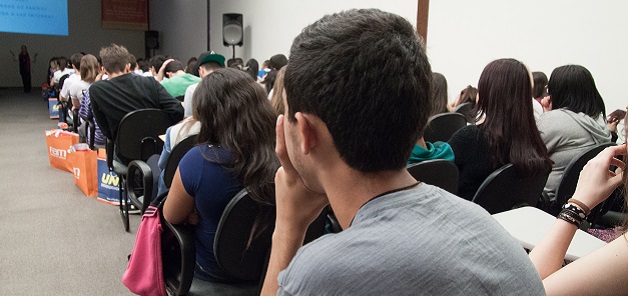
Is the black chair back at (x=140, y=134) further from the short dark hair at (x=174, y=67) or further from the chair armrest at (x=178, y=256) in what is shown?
the short dark hair at (x=174, y=67)

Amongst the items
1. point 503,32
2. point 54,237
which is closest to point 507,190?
point 54,237

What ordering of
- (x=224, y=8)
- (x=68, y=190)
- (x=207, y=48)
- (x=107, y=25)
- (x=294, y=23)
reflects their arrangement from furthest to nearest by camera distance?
(x=107, y=25) < (x=207, y=48) < (x=224, y=8) < (x=294, y=23) < (x=68, y=190)

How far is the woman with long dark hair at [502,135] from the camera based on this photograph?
2027 millimetres

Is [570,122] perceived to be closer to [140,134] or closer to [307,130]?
[307,130]

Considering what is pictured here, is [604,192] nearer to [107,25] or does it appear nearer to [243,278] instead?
[243,278]

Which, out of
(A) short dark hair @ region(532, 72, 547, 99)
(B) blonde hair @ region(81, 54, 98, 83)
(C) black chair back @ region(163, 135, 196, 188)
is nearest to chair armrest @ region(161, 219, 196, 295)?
(C) black chair back @ region(163, 135, 196, 188)

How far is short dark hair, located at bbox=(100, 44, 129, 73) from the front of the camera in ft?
11.7

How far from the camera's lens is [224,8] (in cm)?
1009

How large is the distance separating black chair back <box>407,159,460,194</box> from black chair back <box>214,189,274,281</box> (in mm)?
539

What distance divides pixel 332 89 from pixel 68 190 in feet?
13.4

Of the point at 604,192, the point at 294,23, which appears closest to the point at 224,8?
the point at 294,23

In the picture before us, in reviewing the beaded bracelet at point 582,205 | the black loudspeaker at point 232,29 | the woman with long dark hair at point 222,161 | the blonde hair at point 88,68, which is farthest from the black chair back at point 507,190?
the black loudspeaker at point 232,29

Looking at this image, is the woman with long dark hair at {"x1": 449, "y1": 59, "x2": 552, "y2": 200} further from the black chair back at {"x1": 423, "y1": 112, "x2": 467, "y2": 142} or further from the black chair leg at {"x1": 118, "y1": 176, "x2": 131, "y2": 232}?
the black chair leg at {"x1": 118, "y1": 176, "x2": 131, "y2": 232}

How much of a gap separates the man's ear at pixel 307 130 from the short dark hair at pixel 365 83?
11 millimetres
